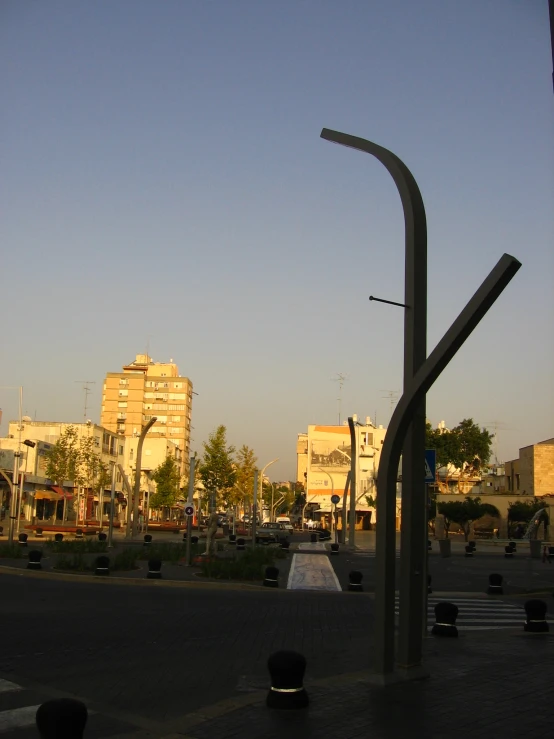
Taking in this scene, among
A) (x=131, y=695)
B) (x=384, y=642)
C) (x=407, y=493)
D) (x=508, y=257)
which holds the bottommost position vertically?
(x=131, y=695)

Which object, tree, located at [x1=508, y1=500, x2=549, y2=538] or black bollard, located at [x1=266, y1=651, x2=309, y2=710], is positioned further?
tree, located at [x1=508, y1=500, x2=549, y2=538]

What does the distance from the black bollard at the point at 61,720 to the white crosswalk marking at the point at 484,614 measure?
9349 mm

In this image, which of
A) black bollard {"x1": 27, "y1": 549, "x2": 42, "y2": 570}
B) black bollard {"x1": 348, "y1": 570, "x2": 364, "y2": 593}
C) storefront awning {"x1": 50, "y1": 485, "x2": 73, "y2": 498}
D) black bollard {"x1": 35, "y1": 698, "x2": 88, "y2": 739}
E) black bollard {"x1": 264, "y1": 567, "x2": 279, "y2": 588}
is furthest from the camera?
storefront awning {"x1": 50, "y1": 485, "x2": 73, "y2": 498}

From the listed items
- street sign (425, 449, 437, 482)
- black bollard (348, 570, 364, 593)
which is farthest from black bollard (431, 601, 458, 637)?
black bollard (348, 570, 364, 593)

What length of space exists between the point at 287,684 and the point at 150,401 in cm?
13337

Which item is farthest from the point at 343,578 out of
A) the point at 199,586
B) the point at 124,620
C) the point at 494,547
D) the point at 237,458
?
the point at 237,458

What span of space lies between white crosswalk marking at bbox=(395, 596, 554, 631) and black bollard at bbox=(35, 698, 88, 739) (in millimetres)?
9349

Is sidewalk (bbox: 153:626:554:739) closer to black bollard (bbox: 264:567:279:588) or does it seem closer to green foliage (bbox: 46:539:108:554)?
black bollard (bbox: 264:567:279:588)

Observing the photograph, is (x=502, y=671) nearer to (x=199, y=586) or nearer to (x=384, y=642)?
(x=384, y=642)

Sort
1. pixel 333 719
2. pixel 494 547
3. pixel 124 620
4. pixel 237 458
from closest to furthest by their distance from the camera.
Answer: pixel 333 719 → pixel 124 620 → pixel 494 547 → pixel 237 458

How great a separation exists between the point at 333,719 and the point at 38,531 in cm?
3988

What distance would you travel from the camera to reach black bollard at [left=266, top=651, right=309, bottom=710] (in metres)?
7.12

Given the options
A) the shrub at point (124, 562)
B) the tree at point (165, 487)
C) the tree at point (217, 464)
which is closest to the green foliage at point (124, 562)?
the shrub at point (124, 562)

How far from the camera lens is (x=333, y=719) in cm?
680
